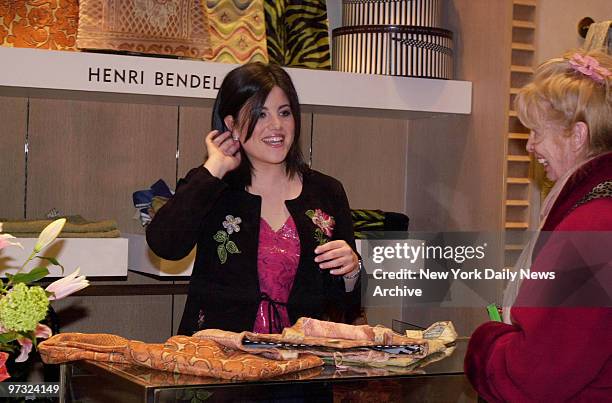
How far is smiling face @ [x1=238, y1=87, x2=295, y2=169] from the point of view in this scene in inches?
86.5

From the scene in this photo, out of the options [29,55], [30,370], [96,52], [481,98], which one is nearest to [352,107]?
[481,98]

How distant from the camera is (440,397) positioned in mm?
1371

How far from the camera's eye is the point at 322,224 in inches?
86.7

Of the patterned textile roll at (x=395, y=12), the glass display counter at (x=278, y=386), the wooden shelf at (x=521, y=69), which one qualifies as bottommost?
the glass display counter at (x=278, y=386)

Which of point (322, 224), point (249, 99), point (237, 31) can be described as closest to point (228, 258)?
point (322, 224)

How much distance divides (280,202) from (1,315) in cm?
129

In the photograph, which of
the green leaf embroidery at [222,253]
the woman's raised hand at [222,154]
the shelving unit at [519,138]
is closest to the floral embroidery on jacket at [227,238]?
the green leaf embroidery at [222,253]

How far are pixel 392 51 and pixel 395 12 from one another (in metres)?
0.16

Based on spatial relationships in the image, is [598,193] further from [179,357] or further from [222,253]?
[222,253]

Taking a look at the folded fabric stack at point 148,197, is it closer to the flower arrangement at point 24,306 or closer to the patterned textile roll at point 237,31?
the patterned textile roll at point 237,31

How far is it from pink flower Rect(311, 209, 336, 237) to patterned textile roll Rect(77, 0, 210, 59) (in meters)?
1.00

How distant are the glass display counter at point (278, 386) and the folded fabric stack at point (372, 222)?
191cm

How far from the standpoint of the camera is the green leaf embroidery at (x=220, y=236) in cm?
214

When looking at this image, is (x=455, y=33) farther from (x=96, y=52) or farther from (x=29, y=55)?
(x=29, y=55)
